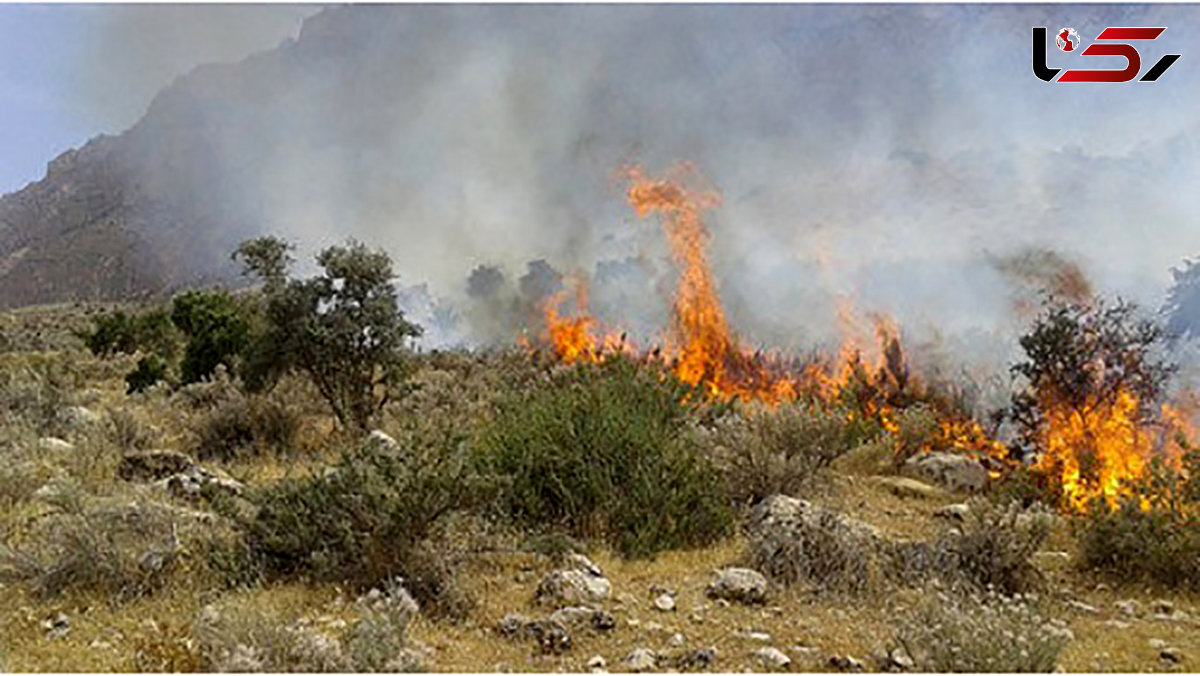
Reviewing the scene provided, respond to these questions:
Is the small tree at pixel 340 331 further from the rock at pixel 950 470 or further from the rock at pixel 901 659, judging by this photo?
the rock at pixel 901 659

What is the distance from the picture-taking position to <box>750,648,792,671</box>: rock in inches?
171

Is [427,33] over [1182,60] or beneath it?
over

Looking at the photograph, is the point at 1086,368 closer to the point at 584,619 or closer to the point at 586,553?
the point at 586,553

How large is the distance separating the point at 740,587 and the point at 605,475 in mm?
1832

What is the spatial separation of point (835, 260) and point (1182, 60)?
25.9 feet

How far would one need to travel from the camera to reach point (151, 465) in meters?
8.83

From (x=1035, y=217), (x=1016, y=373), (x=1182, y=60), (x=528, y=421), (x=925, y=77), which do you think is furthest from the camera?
(x=925, y=77)

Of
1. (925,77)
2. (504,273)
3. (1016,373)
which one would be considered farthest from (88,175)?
(1016,373)

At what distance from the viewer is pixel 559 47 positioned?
4253 cm

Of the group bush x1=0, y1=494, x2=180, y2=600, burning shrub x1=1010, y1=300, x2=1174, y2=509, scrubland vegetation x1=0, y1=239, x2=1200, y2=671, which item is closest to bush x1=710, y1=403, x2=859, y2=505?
scrubland vegetation x1=0, y1=239, x2=1200, y2=671

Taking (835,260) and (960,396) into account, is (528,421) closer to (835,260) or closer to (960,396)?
(960,396)

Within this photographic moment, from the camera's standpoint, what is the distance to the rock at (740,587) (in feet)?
17.8

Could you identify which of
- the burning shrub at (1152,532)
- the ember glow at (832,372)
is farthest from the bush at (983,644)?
the ember glow at (832,372)

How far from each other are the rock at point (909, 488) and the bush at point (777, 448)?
0.59m
